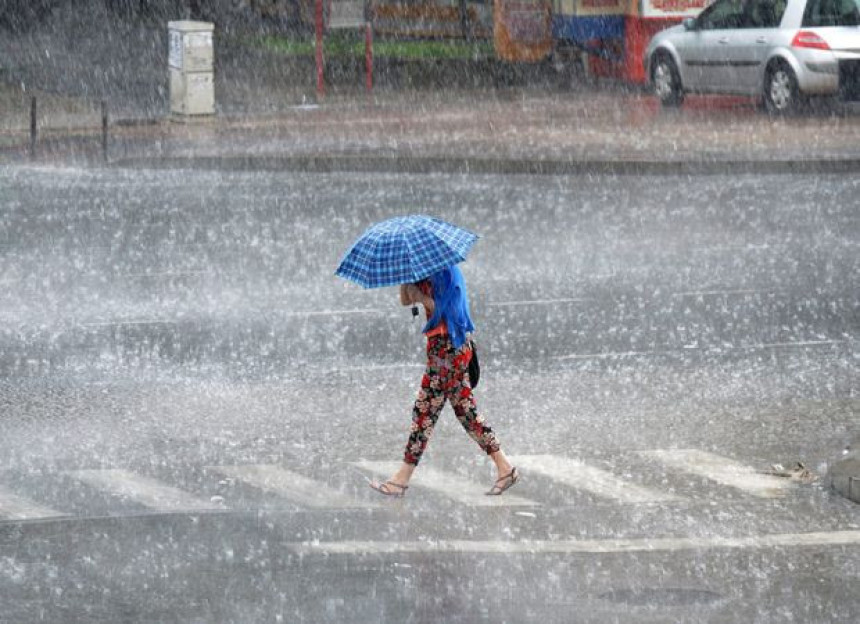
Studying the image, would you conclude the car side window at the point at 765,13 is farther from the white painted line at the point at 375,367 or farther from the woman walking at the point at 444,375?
the woman walking at the point at 444,375

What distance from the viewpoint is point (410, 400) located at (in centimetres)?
1073

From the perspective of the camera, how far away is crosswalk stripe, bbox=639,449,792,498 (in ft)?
29.1

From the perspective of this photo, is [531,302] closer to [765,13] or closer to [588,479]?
[588,479]

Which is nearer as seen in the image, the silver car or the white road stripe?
the white road stripe

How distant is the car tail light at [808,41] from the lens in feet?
82.4

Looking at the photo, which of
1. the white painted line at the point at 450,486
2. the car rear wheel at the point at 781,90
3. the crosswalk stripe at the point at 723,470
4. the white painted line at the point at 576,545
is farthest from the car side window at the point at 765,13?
the white painted line at the point at 576,545

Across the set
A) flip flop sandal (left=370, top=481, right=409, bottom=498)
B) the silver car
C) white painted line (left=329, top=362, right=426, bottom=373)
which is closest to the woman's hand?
flip flop sandal (left=370, top=481, right=409, bottom=498)

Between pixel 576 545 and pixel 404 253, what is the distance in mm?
1539

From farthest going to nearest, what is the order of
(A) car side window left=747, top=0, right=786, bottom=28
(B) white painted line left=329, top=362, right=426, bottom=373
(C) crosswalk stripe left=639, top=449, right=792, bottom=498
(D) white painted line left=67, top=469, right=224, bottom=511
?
(A) car side window left=747, top=0, right=786, bottom=28 → (B) white painted line left=329, top=362, right=426, bottom=373 → (C) crosswalk stripe left=639, top=449, right=792, bottom=498 → (D) white painted line left=67, top=469, right=224, bottom=511

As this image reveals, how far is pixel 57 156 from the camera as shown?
23141mm

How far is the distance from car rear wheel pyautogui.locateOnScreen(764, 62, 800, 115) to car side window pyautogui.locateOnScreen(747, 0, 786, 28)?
69 centimetres

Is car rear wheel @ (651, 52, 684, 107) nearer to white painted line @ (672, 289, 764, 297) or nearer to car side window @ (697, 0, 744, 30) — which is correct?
car side window @ (697, 0, 744, 30)

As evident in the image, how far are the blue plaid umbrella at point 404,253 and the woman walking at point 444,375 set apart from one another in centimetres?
17

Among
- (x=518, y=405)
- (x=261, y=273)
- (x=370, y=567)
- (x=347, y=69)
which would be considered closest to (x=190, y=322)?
(x=261, y=273)
